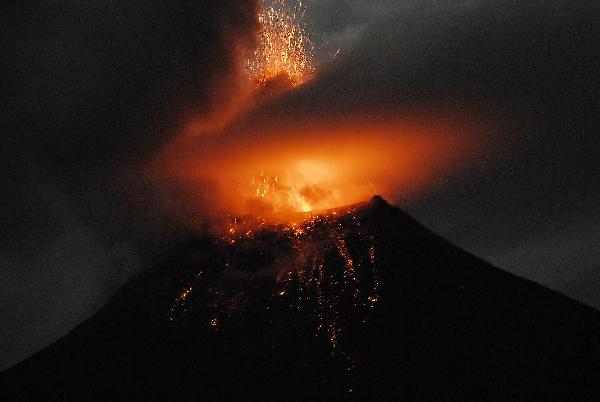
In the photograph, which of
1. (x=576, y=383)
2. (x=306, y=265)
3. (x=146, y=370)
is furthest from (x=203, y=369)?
(x=576, y=383)

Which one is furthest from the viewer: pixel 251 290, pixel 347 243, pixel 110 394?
pixel 347 243

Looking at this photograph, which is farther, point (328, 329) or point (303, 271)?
point (303, 271)

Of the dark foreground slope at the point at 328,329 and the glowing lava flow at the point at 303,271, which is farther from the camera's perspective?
the glowing lava flow at the point at 303,271

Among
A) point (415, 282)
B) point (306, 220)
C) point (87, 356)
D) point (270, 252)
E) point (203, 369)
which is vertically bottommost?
point (203, 369)

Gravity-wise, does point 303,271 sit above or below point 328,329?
above

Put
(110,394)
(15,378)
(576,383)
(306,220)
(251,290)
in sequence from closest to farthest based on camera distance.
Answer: (576,383) → (110,394) → (15,378) → (251,290) → (306,220)

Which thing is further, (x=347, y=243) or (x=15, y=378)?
(x=347, y=243)

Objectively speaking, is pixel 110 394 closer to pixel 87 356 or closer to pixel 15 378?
pixel 87 356

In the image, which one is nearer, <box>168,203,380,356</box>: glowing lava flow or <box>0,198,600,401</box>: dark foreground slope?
<box>0,198,600,401</box>: dark foreground slope
